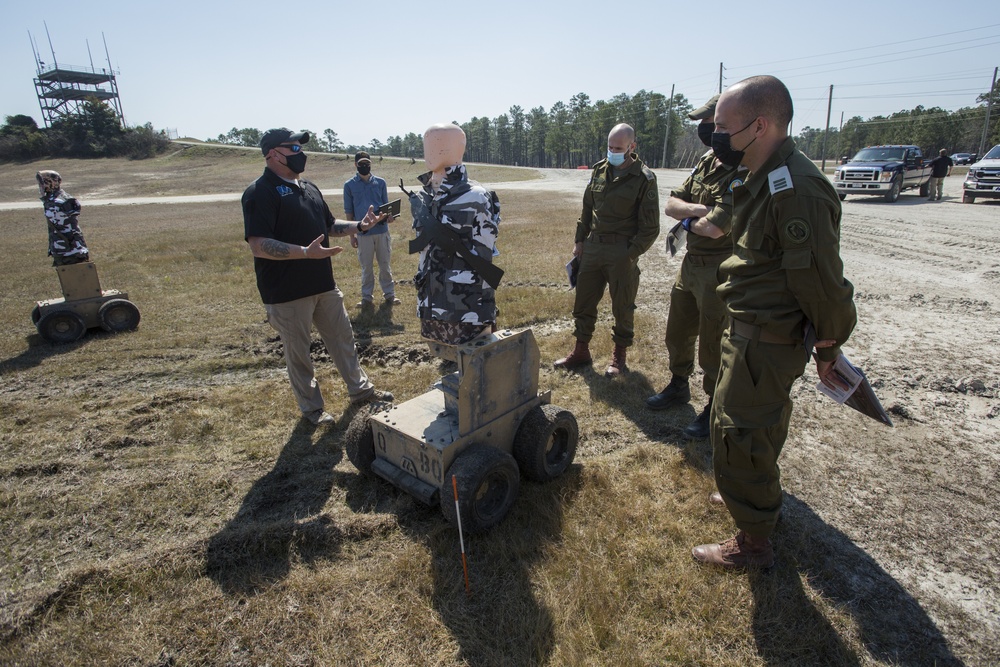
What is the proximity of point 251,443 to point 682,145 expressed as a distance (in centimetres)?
8361

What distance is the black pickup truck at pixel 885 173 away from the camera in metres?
18.0

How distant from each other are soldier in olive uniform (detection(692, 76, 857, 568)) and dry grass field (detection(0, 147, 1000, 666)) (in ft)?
1.98

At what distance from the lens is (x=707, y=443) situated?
4.13m

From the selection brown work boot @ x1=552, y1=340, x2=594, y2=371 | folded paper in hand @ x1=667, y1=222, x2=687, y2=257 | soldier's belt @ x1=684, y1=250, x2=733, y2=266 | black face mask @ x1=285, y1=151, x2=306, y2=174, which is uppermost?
black face mask @ x1=285, y1=151, x2=306, y2=174

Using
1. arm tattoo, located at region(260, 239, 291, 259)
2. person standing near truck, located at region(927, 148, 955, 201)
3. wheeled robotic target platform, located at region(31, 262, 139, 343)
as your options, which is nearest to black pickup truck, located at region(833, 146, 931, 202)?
person standing near truck, located at region(927, 148, 955, 201)

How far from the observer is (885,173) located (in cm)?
1797

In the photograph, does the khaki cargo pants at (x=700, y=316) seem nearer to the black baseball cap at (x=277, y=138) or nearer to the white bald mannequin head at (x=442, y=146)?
the white bald mannequin head at (x=442, y=146)

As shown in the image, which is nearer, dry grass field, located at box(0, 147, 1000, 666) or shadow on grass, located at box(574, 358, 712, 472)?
dry grass field, located at box(0, 147, 1000, 666)

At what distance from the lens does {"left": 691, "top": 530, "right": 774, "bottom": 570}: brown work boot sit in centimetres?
279

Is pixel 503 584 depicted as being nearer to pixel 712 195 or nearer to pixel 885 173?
pixel 712 195

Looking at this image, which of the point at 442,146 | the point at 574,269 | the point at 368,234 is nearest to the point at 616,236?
the point at 574,269

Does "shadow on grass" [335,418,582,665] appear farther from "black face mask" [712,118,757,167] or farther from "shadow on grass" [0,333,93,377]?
"shadow on grass" [0,333,93,377]

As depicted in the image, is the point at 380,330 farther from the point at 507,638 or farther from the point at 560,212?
the point at 560,212

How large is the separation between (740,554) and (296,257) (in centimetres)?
343
